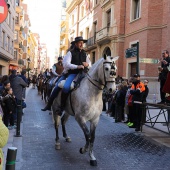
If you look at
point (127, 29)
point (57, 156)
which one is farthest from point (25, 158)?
point (127, 29)

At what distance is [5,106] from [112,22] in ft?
71.2

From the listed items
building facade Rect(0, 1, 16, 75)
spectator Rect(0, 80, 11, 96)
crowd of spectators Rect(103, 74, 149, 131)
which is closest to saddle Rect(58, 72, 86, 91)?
crowd of spectators Rect(103, 74, 149, 131)

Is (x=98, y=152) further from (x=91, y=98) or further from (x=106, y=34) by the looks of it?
(x=106, y=34)

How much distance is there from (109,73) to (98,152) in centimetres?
218

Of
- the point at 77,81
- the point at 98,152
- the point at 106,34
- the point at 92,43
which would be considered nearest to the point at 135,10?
the point at 106,34

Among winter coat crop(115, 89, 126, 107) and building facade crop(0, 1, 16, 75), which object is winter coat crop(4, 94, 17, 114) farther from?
building facade crop(0, 1, 16, 75)

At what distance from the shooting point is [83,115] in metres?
5.30

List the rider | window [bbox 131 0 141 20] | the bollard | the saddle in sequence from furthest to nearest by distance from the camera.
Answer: window [bbox 131 0 141 20] → the rider → the saddle → the bollard

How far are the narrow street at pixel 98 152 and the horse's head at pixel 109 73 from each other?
1.62 metres

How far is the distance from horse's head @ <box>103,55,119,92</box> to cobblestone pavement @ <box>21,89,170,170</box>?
63.9 inches

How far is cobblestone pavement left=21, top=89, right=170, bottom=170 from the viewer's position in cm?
511

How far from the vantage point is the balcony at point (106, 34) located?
2656 centimetres

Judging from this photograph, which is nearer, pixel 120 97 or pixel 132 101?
pixel 132 101

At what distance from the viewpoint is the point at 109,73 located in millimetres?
4883
